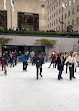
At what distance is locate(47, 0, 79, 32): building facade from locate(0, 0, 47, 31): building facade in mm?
7543

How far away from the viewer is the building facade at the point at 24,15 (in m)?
27.9

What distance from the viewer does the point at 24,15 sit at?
95.6ft

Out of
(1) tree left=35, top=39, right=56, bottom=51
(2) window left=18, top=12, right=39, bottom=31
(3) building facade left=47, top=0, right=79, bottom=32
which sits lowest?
(1) tree left=35, top=39, right=56, bottom=51

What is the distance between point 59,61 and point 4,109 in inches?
208

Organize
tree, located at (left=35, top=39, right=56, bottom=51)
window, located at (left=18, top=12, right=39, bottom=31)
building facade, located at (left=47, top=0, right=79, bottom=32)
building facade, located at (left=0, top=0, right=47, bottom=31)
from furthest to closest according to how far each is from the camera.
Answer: building facade, located at (left=47, top=0, right=79, bottom=32)
window, located at (left=18, top=12, right=39, bottom=31)
building facade, located at (left=0, top=0, right=47, bottom=31)
tree, located at (left=35, top=39, right=56, bottom=51)

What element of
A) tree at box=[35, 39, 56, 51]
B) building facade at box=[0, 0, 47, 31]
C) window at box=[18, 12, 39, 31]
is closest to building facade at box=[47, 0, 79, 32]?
building facade at box=[0, 0, 47, 31]

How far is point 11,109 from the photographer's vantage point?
14.8ft

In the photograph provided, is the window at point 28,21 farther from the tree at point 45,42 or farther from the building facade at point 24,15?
the tree at point 45,42

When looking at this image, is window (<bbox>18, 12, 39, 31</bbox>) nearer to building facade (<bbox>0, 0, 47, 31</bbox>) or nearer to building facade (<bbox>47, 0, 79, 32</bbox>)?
building facade (<bbox>0, 0, 47, 31</bbox>)

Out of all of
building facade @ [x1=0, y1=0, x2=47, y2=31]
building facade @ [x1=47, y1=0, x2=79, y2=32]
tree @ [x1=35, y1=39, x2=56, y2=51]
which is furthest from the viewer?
building facade @ [x1=47, y1=0, x2=79, y2=32]

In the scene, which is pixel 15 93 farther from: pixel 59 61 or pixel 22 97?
pixel 59 61

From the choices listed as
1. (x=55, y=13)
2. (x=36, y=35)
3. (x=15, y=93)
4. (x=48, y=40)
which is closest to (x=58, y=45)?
(x=48, y=40)

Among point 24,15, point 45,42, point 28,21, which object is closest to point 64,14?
point 28,21

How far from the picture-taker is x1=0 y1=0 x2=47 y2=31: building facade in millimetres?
27859
